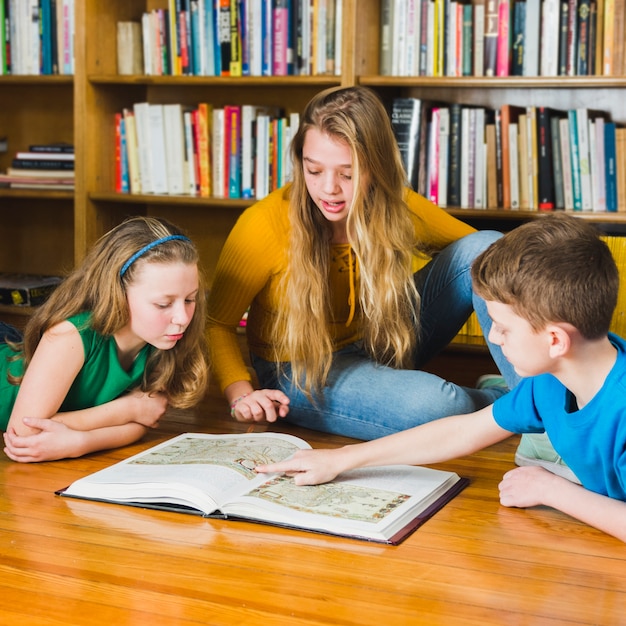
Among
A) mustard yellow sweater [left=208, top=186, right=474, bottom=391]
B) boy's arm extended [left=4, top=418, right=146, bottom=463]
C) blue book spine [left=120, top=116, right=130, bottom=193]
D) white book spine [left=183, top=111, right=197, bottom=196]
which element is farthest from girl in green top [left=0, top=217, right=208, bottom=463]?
blue book spine [left=120, top=116, right=130, bottom=193]

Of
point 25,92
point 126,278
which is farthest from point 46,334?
point 25,92

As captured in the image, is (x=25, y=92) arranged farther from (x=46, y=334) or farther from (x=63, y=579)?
(x=63, y=579)

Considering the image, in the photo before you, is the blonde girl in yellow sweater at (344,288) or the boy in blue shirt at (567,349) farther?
the blonde girl in yellow sweater at (344,288)

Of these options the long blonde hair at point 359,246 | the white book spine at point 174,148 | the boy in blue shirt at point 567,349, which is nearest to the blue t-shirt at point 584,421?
the boy in blue shirt at point 567,349

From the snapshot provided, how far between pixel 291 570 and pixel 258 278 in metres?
0.76

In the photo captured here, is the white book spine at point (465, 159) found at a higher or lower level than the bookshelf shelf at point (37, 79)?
lower

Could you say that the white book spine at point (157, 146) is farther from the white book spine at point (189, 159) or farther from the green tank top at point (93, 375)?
the green tank top at point (93, 375)

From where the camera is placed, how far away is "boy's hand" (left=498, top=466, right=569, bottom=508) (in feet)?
4.44

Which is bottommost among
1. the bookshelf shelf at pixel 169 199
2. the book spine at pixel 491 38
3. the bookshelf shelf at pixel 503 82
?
the bookshelf shelf at pixel 169 199

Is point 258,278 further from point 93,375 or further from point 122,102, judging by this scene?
point 122,102

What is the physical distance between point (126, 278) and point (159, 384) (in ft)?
0.73

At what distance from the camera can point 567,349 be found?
1188 mm

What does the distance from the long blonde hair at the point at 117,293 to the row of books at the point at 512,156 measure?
978mm

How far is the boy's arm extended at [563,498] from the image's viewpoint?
127 centimetres
